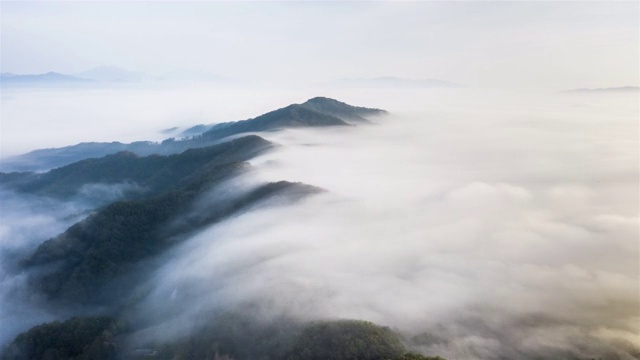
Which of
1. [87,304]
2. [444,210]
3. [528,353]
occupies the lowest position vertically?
[87,304]

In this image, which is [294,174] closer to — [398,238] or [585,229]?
[398,238]

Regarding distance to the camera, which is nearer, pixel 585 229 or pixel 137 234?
pixel 585 229

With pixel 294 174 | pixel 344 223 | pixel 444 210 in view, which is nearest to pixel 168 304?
pixel 344 223

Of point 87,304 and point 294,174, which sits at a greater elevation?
point 294,174

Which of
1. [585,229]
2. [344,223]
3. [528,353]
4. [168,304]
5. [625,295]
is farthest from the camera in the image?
[344,223]

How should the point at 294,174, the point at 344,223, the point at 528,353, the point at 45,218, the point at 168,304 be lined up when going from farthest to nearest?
the point at 45,218
the point at 294,174
the point at 344,223
the point at 168,304
the point at 528,353

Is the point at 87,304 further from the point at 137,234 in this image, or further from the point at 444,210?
the point at 444,210

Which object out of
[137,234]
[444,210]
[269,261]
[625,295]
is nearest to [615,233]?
[625,295]

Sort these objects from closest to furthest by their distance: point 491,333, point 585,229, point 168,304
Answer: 1. point 491,333
2. point 168,304
3. point 585,229

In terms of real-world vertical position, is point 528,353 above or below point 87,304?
above
